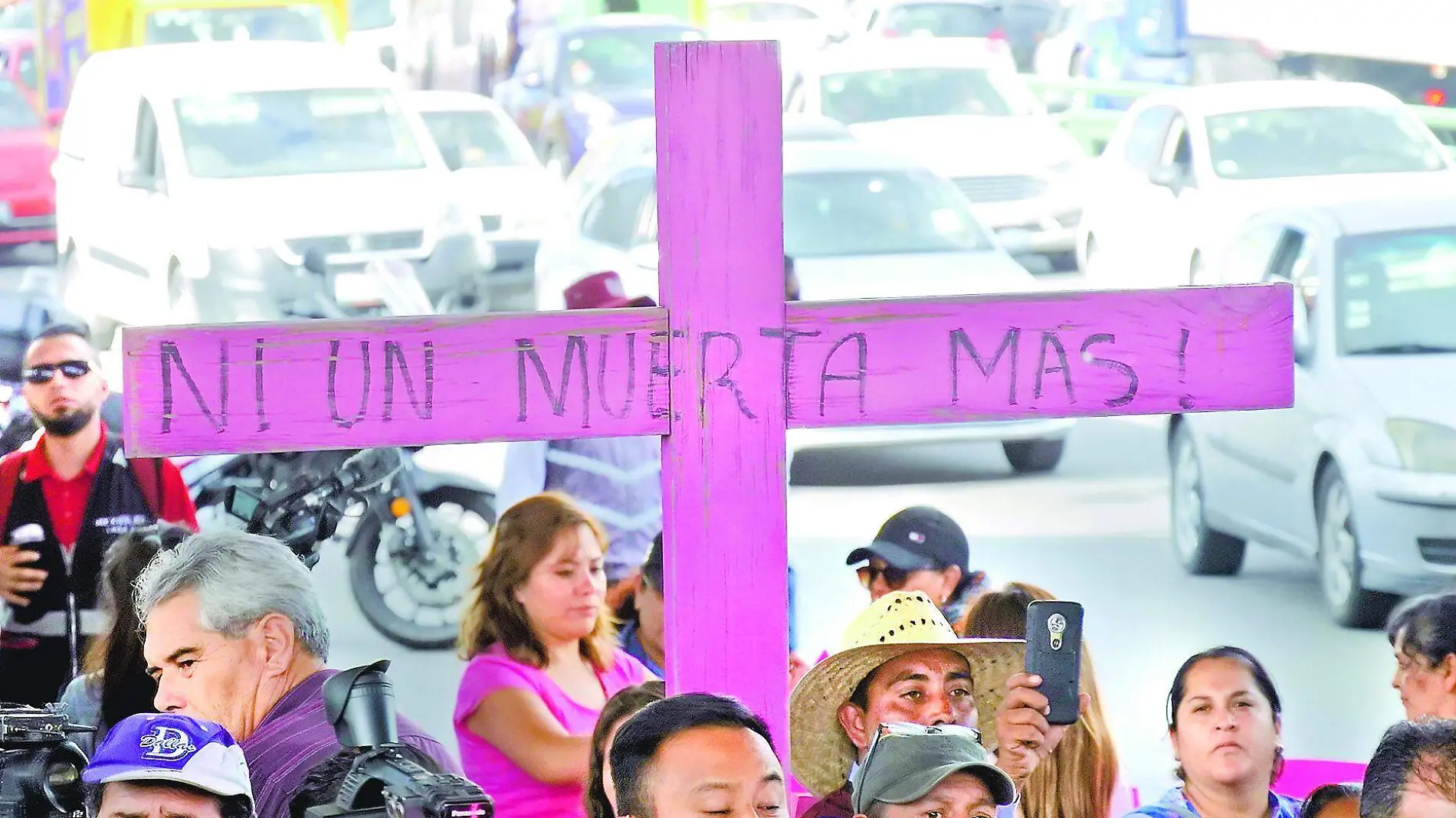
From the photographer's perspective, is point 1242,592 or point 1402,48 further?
point 1402,48

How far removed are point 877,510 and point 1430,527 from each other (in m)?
1.45

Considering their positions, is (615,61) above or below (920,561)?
above

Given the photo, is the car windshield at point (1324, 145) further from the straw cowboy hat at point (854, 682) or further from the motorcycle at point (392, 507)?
the straw cowboy hat at point (854, 682)

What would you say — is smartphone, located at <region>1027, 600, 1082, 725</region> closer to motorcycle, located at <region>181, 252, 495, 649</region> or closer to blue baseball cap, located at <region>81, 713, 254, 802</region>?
blue baseball cap, located at <region>81, 713, 254, 802</region>

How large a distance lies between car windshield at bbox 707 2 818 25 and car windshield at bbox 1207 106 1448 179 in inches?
51.9

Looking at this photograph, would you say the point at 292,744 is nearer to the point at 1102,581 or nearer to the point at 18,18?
the point at 1102,581

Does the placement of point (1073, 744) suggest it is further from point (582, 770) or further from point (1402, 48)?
point (1402, 48)

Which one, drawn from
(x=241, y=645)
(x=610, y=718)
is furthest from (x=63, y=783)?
(x=610, y=718)

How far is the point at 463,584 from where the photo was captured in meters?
5.36

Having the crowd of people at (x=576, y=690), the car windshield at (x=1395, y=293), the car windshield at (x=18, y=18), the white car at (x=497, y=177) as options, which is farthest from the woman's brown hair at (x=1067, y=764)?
the car windshield at (x=18, y=18)

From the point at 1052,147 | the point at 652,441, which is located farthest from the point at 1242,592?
the point at 652,441

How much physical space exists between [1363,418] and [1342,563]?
387mm

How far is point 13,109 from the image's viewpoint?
577 centimetres

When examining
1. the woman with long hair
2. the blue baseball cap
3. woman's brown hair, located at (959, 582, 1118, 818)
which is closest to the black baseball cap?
woman's brown hair, located at (959, 582, 1118, 818)
